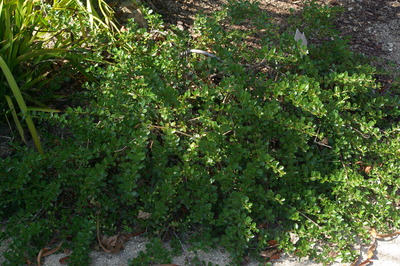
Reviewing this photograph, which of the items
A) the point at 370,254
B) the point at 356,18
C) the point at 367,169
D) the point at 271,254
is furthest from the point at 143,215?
the point at 356,18

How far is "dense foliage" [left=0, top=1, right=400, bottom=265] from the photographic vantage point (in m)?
2.43

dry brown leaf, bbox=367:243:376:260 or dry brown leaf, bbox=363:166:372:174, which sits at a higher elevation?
dry brown leaf, bbox=363:166:372:174

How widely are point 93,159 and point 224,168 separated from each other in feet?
2.48

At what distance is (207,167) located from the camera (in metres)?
2.67

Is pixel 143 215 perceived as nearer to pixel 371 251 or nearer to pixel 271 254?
pixel 271 254

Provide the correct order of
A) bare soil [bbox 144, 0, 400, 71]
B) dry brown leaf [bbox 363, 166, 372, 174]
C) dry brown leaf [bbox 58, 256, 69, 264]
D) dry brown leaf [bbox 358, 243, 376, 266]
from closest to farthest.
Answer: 1. dry brown leaf [bbox 58, 256, 69, 264]
2. dry brown leaf [bbox 358, 243, 376, 266]
3. dry brown leaf [bbox 363, 166, 372, 174]
4. bare soil [bbox 144, 0, 400, 71]

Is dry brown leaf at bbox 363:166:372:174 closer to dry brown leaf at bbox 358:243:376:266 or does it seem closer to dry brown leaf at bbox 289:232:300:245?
dry brown leaf at bbox 358:243:376:266

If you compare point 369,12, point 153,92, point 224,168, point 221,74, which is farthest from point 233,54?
point 369,12

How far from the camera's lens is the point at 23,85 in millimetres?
2994

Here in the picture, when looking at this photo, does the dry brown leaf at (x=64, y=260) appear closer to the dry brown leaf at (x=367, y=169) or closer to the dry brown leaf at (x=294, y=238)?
the dry brown leaf at (x=294, y=238)

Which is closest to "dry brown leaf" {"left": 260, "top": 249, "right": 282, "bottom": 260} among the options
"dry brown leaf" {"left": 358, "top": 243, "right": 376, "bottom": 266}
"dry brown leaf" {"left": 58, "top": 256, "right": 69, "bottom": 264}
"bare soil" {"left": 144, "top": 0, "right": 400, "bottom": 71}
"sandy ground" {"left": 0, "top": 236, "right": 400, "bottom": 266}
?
"sandy ground" {"left": 0, "top": 236, "right": 400, "bottom": 266}

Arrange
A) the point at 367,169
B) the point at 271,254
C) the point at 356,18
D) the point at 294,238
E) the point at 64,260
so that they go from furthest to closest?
the point at 356,18
the point at 367,169
the point at 294,238
the point at 271,254
the point at 64,260

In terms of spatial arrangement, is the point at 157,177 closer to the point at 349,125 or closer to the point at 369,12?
the point at 349,125

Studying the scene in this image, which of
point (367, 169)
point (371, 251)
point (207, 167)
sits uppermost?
point (207, 167)
